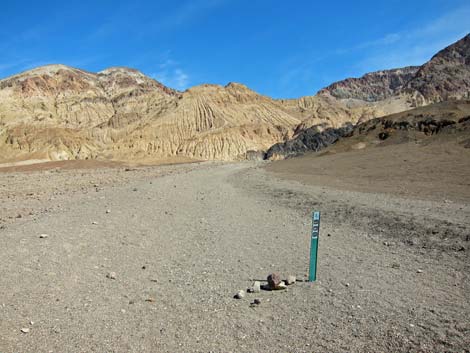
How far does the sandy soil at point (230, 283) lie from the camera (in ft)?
15.4

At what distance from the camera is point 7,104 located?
130375 mm

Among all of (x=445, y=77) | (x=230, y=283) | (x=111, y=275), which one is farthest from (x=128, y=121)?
(x=230, y=283)

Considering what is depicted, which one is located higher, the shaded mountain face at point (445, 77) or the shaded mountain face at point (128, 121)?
the shaded mountain face at point (445, 77)

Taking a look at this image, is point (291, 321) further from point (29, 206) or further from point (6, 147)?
point (6, 147)

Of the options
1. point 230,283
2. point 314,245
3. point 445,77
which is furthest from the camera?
point 445,77

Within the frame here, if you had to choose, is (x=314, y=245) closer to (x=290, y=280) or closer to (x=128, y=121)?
(x=290, y=280)

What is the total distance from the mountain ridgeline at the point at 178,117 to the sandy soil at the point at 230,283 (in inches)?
2746

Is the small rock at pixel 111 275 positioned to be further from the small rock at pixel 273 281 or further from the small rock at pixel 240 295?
the small rock at pixel 273 281

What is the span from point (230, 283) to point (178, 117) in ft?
392

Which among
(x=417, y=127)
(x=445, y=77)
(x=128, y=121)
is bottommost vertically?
(x=417, y=127)

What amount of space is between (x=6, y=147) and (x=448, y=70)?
13789cm

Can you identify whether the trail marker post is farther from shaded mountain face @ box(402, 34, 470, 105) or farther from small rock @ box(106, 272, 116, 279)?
shaded mountain face @ box(402, 34, 470, 105)

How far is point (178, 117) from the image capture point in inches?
4862

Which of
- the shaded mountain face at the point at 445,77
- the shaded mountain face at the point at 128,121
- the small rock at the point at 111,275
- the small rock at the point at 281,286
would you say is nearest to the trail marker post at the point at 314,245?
the small rock at the point at 281,286
